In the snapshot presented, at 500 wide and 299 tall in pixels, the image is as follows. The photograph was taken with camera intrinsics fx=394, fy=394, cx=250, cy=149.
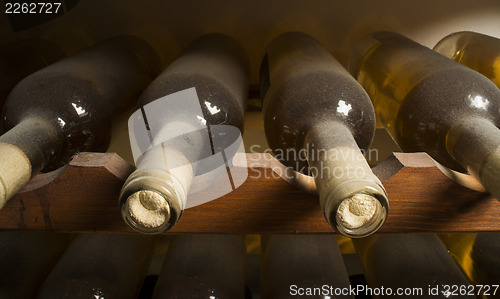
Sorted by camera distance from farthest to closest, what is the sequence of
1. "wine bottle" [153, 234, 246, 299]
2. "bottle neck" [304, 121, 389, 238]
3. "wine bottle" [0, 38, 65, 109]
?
1. "wine bottle" [0, 38, 65, 109]
2. "wine bottle" [153, 234, 246, 299]
3. "bottle neck" [304, 121, 389, 238]

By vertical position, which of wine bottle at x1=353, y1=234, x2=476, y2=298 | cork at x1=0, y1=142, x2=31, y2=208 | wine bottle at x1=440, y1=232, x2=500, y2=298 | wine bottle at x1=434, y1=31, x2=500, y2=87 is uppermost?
cork at x1=0, y1=142, x2=31, y2=208

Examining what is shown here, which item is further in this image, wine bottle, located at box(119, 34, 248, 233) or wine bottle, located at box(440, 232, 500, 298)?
wine bottle, located at box(440, 232, 500, 298)

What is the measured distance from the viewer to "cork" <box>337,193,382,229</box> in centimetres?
28

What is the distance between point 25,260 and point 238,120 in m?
0.34

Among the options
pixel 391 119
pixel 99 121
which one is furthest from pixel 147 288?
pixel 391 119

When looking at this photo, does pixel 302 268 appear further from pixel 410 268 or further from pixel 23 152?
pixel 23 152

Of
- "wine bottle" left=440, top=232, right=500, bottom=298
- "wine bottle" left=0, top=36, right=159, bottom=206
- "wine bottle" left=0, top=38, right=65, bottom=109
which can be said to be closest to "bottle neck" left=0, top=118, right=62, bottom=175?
"wine bottle" left=0, top=36, right=159, bottom=206

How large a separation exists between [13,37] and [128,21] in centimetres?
21

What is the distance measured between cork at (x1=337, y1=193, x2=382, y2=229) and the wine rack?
0.07 metres

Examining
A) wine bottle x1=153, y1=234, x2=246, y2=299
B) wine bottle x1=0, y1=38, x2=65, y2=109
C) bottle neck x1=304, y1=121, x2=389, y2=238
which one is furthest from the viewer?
wine bottle x1=0, y1=38, x2=65, y2=109

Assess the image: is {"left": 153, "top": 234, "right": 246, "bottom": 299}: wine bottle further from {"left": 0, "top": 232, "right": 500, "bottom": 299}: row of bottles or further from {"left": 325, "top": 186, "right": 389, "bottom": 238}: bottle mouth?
{"left": 325, "top": 186, "right": 389, "bottom": 238}: bottle mouth

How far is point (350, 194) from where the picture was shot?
0.27 meters

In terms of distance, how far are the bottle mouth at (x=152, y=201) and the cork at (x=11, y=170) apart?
88 mm

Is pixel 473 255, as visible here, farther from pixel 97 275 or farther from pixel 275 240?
pixel 97 275
